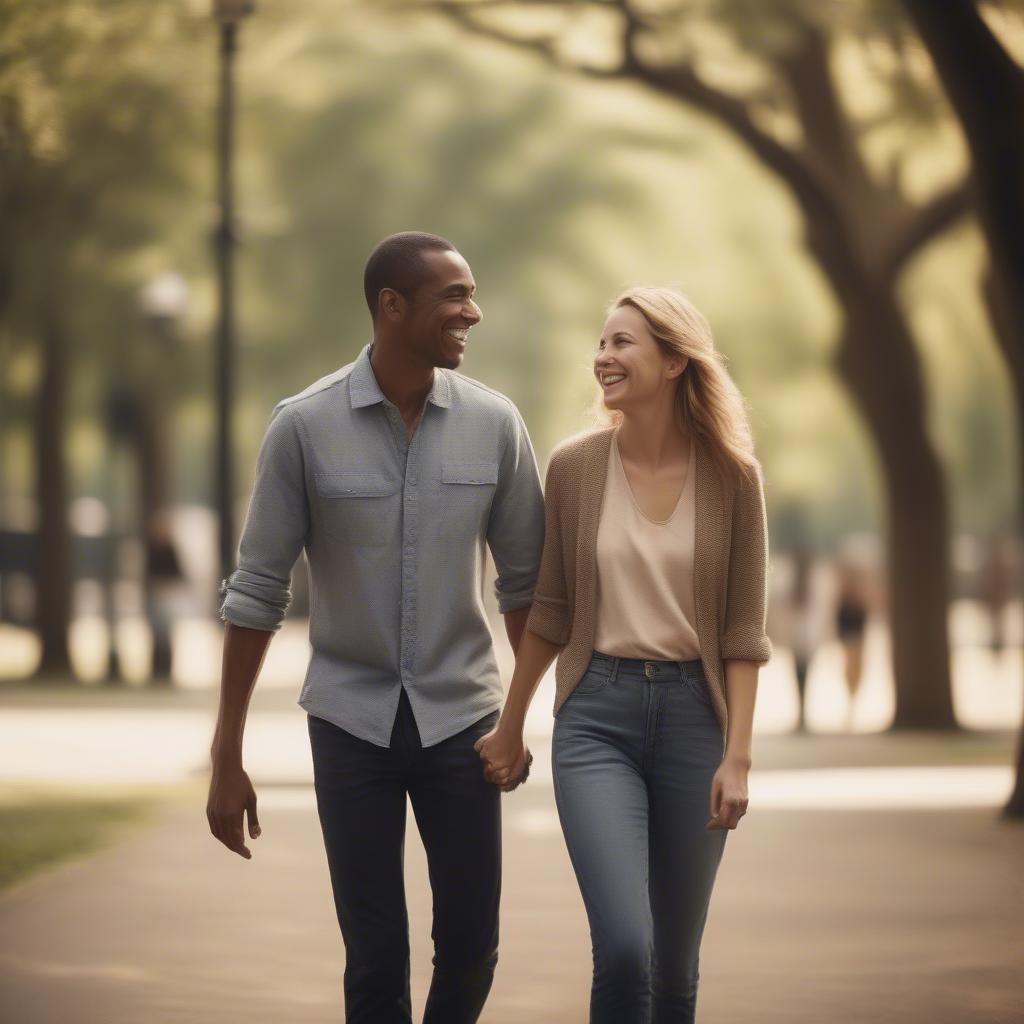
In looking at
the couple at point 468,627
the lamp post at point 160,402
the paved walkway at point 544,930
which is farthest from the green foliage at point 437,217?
the couple at point 468,627

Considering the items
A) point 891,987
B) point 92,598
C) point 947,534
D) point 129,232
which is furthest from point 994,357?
point 92,598

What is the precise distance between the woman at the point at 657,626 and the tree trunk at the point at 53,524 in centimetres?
1988

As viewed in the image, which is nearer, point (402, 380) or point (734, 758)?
point (734, 758)

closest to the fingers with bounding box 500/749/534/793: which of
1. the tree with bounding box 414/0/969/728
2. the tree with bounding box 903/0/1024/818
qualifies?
the tree with bounding box 903/0/1024/818

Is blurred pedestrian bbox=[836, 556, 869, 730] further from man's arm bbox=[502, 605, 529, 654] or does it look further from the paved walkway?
man's arm bbox=[502, 605, 529, 654]

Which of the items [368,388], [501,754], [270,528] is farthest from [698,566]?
[270,528]

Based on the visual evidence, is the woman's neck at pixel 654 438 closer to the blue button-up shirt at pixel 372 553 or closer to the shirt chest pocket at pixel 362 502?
the blue button-up shirt at pixel 372 553

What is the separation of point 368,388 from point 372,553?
0.38 meters

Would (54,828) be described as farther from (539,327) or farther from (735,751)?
(539,327)

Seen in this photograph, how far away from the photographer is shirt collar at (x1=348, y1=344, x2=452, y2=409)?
4.96m

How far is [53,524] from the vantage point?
25141mm

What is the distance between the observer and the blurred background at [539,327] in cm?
888

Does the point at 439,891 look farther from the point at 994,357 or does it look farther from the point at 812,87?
the point at 994,357

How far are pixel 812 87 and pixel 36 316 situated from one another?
8927mm
